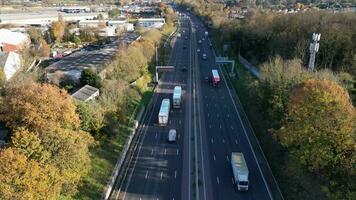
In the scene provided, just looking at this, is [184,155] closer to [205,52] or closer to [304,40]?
[304,40]

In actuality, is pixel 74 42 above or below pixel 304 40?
below

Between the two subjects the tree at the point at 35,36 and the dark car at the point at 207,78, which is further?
the tree at the point at 35,36

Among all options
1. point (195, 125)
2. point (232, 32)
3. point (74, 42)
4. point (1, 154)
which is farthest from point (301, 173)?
point (74, 42)

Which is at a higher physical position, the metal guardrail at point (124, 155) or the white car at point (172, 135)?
the white car at point (172, 135)

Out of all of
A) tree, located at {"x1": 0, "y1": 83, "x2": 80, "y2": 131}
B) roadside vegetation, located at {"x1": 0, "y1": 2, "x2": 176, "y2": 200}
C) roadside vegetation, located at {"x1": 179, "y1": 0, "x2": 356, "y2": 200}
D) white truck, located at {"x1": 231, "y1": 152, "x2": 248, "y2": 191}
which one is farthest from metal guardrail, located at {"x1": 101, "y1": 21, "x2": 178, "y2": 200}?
roadside vegetation, located at {"x1": 179, "y1": 0, "x2": 356, "y2": 200}

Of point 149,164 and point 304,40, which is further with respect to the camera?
point 304,40

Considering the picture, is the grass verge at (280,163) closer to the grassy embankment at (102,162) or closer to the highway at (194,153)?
the highway at (194,153)

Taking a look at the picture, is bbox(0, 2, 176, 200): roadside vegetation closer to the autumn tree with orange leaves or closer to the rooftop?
the autumn tree with orange leaves

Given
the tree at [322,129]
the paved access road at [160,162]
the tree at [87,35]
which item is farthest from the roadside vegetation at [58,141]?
the tree at [87,35]

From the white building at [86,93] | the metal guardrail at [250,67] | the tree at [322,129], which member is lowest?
the metal guardrail at [250,67]
